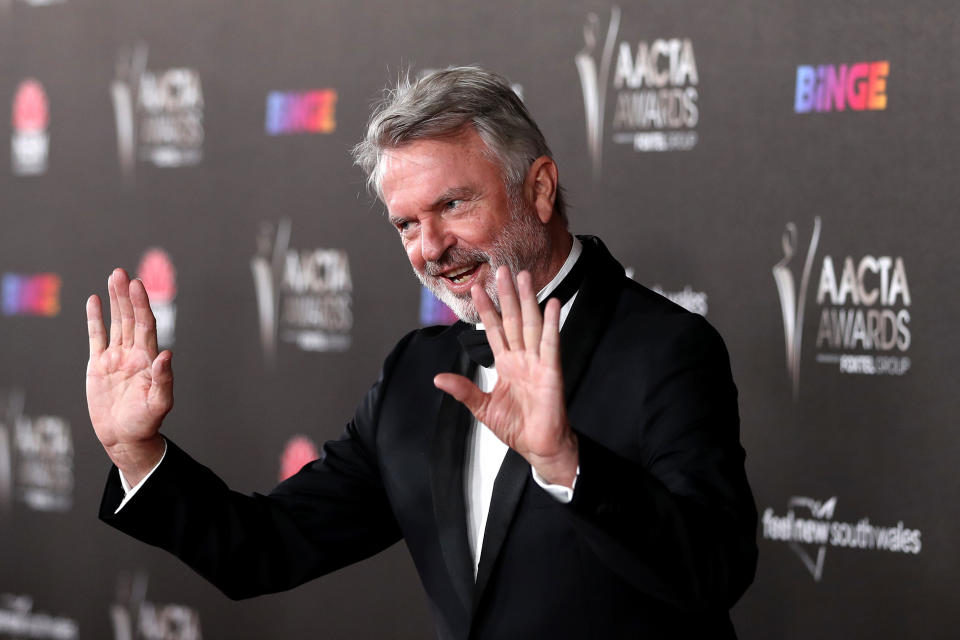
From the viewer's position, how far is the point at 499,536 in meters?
1.64

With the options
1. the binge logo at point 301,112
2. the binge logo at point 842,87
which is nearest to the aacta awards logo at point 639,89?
the binge logo at point 842,87

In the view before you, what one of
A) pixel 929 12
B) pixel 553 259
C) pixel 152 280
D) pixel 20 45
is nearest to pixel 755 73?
pixel 929 12

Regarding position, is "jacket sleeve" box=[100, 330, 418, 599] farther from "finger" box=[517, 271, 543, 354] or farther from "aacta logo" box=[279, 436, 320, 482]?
"aacta logo" box=[279, 436, 320, 482]

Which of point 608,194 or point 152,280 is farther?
point 152,280

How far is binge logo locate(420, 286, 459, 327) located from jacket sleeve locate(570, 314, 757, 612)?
1.45 metres

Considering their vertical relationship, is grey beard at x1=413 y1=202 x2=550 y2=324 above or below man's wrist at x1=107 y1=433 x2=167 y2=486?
above

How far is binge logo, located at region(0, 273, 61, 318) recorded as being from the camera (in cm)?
380

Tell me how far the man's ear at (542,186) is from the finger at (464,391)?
52 centimetres

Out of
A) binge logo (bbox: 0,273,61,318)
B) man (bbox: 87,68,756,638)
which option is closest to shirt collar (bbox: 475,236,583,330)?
man (bbox: 87,68,756,638)

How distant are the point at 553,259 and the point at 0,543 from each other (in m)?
2.86

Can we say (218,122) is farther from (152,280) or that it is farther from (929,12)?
(929,12)

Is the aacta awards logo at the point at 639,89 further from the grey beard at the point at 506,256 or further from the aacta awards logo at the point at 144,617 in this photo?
the aacta awards logo at the point at 144,617

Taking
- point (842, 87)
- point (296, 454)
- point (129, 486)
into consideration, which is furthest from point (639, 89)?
point (129, 486)

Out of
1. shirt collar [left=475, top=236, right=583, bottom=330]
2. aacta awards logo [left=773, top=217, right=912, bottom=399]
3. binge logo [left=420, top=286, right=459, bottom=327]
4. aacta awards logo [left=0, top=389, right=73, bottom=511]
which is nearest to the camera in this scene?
shirt collar [left=475, top=236, right=583, bottom=330]
